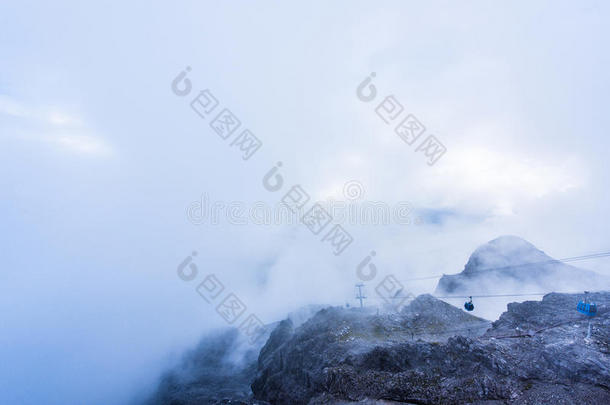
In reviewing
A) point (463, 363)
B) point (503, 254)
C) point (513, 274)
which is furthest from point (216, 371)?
point (503, 254)

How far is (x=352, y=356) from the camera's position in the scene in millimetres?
41406

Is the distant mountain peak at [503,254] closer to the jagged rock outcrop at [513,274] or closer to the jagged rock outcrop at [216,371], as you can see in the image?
the jagged rock outcrop at [513,274]

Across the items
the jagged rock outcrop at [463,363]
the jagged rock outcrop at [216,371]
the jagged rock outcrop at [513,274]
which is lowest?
the jagged rock outcrop at [513,274]

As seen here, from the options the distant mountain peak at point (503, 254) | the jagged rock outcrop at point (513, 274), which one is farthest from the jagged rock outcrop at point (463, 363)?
the distant mountain peak at point (503, 254)

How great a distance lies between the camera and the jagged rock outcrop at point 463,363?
29.6 m

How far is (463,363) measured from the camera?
115 feet

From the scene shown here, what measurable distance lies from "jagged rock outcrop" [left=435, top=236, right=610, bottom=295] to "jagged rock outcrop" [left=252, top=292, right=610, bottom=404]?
40.8 meters

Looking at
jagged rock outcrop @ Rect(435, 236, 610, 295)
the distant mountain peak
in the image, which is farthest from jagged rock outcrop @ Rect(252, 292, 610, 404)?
the distant mountain peak

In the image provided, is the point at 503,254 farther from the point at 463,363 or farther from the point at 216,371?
the point at 216,371

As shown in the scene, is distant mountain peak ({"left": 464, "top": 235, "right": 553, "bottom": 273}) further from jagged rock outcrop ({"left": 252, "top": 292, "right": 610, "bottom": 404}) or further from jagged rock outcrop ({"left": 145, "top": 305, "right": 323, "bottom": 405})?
jagged rock outcrop ({"left": 145, "top": 305, "right": 323, "bottom": 405})

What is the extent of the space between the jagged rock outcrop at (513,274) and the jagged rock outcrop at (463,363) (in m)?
40.8

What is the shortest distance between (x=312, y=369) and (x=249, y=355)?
85.9 m

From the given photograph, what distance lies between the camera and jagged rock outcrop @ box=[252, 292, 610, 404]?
29562 mm

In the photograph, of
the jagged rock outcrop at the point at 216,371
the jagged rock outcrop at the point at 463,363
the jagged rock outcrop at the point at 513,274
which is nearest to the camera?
the jagged rock outcrop at the point at 463,363
